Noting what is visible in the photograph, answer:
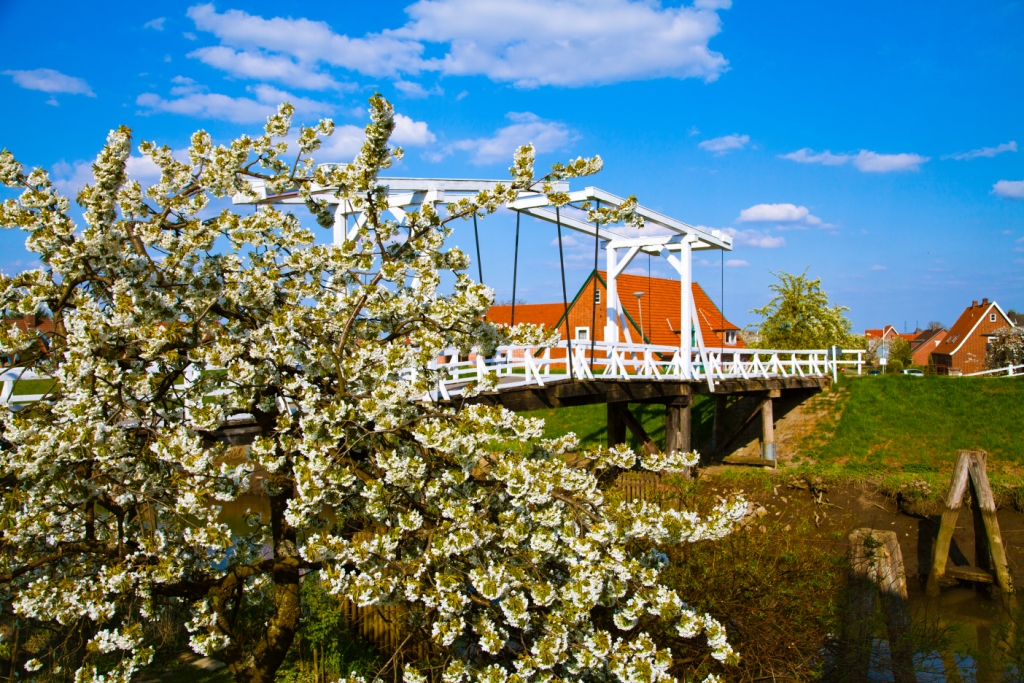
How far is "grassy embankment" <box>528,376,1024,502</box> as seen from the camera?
1814cm

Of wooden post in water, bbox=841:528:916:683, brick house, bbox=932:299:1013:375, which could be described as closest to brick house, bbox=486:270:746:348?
wooden post in water, bbox=841:528:916:683

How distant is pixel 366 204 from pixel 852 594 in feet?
24.6

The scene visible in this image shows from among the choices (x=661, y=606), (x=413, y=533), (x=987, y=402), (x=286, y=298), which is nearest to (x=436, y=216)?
(x=286, y=298)

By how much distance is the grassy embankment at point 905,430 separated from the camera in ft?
59.5

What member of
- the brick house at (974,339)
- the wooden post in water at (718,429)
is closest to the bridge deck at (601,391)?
the wooden post in water at (718,429)

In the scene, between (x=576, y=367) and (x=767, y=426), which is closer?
(x=576, y=367)

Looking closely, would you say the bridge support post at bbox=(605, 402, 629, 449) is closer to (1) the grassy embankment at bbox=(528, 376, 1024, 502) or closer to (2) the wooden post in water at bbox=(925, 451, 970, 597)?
(1) the grassy embankment at bbox=(528, 376, 1024, 502)

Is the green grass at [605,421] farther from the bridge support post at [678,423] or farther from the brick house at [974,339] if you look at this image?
the brick house at [974,339]

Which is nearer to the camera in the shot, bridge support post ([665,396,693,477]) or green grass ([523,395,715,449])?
bridge support post ([665,396,693,477])

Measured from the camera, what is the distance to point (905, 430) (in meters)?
20.1

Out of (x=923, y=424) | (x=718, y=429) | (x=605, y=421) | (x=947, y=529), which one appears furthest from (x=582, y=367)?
(x=923, y=424)

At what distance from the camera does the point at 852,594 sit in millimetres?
9133

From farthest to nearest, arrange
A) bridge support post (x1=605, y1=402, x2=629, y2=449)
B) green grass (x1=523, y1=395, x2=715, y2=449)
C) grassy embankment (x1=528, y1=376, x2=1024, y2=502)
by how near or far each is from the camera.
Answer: green grass (x1=523, y1=395, x2=715, y2=449), grassy embankment (x1=528, y1=376, x2=1024, y2=502), bridge support post (x1=605, y1=402, x2=629, y2=449)

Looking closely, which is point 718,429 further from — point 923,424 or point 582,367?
point 582,367
